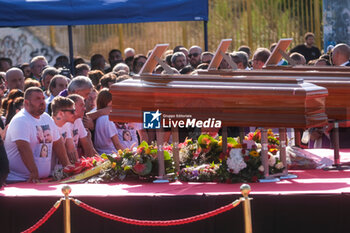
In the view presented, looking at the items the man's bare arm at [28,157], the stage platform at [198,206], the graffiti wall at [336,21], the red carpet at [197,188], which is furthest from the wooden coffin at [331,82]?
the graffiti wall at [336,21]

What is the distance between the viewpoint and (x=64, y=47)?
1817 centimetres

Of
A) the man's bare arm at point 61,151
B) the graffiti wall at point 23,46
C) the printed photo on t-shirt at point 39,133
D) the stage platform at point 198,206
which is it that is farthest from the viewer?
the graffiti wall at point 23,46

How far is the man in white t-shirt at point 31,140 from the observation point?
6.93m

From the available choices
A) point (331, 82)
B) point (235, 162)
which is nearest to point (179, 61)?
point (331, 82)

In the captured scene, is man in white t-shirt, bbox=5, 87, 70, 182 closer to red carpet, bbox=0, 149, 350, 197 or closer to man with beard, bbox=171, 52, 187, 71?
red carpet, bbox=0, 149, 350, 197

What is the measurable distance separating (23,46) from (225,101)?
12342 millimetres

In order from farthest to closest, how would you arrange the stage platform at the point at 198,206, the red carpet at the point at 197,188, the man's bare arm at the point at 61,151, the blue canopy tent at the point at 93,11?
the blue canopy tent at the point at 93,11 → the man's bare arm at the point at 61,151 → the red carpet at the point at 197,188 → the stage platform at the point at 198,206

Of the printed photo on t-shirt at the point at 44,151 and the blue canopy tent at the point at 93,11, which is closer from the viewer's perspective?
the printed photo on t-shirt at the point at 44,151

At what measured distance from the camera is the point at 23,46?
18.1 metres

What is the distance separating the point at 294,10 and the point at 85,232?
11.5 m

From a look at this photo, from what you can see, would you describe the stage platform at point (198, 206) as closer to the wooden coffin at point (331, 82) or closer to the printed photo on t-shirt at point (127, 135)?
the wooden coffin at point (331, 82)

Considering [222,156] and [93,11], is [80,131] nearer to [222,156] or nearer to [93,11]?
[222,156]

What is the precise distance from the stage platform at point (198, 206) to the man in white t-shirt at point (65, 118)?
1102 mm

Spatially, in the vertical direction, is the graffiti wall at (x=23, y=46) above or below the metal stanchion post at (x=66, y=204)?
above
